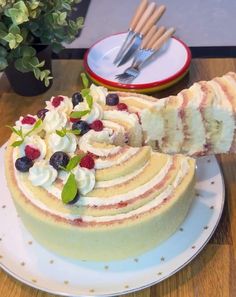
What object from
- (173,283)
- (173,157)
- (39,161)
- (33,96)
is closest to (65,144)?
(39,161)

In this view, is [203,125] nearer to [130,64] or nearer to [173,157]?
[173,157]

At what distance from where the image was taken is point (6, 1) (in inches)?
47.4

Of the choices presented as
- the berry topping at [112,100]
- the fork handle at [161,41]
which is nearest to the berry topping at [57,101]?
the berry topping at [112,100]

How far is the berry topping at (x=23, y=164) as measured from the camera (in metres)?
1.00

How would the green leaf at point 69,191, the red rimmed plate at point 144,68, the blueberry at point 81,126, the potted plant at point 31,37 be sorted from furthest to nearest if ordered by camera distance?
the red rimmed plate at point 144,68, the potted plant at point 31,37, the blueberry at point 81,126, the green leaf at point 69,191

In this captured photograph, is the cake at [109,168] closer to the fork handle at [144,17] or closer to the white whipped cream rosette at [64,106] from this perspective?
the white whipped cream rosette at [64,106]

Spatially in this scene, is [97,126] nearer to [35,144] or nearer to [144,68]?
[35,144]

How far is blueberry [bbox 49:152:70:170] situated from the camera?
98 cm

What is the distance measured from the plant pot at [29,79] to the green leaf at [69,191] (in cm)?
58

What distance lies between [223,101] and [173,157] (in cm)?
18


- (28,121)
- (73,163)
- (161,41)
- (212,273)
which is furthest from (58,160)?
(161,41)

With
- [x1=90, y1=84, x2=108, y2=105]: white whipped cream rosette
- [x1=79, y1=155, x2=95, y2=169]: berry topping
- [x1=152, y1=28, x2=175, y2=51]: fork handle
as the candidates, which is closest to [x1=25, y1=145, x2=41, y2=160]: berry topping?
[x1=79, y1=155, x2=95, y2=169]: berry topping

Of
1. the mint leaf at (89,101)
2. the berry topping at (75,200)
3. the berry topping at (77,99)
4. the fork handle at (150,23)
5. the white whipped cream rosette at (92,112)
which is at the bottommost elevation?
the fork handle at (150,23)

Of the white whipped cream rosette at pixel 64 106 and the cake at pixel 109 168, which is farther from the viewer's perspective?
the white whipped cream rosette at pixel 64 106
